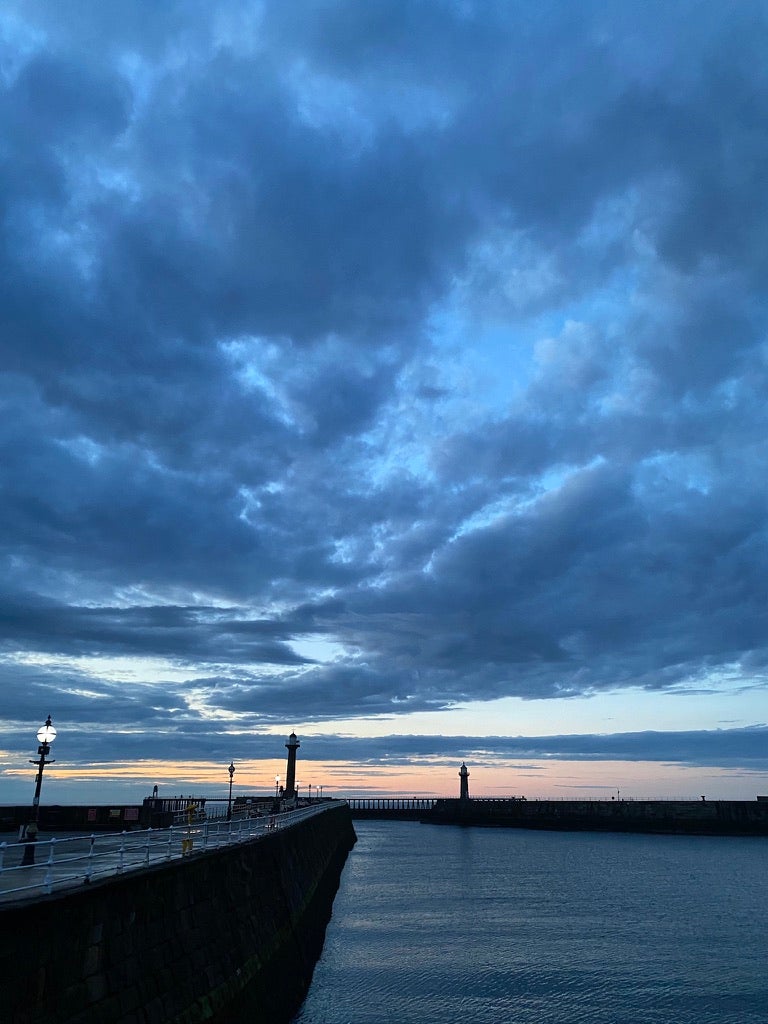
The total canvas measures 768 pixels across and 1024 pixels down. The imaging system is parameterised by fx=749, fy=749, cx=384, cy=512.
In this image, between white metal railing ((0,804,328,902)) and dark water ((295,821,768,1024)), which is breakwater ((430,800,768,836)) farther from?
white metal railing ((0,804,328,902))

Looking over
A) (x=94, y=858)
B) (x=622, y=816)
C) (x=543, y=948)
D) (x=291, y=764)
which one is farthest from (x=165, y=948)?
(x=622, y=816)

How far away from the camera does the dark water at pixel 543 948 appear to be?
25.9 m

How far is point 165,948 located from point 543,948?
82.4 feet

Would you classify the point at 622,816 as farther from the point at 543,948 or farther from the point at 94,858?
the point at 94,858

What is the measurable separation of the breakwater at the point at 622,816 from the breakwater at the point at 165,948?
12331 centimetres

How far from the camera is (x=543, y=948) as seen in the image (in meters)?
35.2

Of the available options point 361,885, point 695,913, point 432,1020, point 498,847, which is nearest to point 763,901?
point 695,913

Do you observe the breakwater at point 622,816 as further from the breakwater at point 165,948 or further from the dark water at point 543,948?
the breakwater at point 165,948

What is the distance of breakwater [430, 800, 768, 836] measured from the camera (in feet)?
431

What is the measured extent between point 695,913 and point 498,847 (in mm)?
59410

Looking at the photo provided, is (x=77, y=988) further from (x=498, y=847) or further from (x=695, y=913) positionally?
(x=498, y=847)

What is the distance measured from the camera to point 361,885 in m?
57.7

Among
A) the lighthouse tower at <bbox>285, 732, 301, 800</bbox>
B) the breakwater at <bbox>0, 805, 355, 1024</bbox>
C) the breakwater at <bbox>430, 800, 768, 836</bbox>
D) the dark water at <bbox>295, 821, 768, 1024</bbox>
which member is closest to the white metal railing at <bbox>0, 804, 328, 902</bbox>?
the breakwater at <bbox>0, 805, 355, 1024</bbox>

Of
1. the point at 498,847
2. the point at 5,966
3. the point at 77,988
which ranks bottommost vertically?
the point at 498,847
